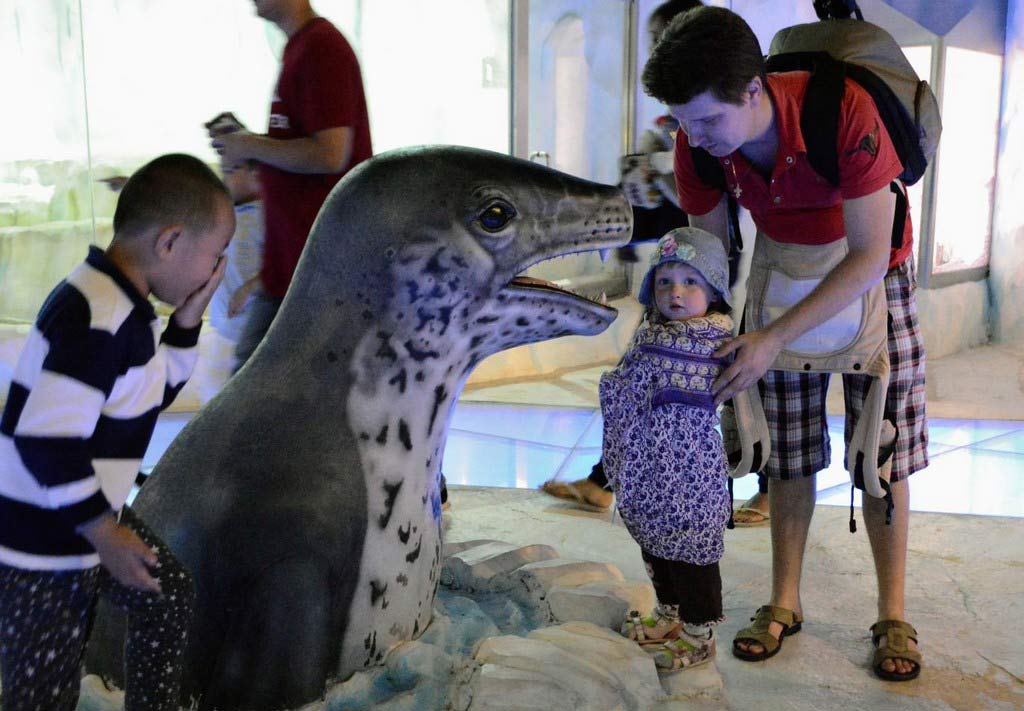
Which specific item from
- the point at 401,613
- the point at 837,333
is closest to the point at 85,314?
the point at 401,613

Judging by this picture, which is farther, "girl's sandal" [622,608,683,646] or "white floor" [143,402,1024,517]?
"white floor" [143,402,1024,517]

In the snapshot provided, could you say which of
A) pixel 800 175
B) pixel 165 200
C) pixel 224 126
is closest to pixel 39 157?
pixel 224 126

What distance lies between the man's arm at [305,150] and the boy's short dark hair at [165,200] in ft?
3.13

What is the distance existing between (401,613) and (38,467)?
930 mm

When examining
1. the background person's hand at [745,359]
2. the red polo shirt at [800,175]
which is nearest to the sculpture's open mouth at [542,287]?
the background person's hand at [745,359]

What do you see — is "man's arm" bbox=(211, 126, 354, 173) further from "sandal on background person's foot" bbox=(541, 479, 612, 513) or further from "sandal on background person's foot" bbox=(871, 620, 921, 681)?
"sandal on background person's foot" bbox=(541, 479, 612, 513)

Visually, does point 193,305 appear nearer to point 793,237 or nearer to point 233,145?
point 233,145

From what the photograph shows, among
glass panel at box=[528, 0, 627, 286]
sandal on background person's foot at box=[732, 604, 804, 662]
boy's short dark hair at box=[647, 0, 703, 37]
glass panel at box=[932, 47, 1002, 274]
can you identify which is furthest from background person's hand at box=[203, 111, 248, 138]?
glass panel at box=[932, 47, 1002, 274]

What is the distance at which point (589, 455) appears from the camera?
5684mm

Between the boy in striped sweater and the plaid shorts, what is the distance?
5.88 feet

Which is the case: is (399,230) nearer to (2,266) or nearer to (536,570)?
(536,570)

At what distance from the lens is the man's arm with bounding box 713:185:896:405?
267cm

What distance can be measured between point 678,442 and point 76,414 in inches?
58.1

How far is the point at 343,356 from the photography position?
2.32 meters
